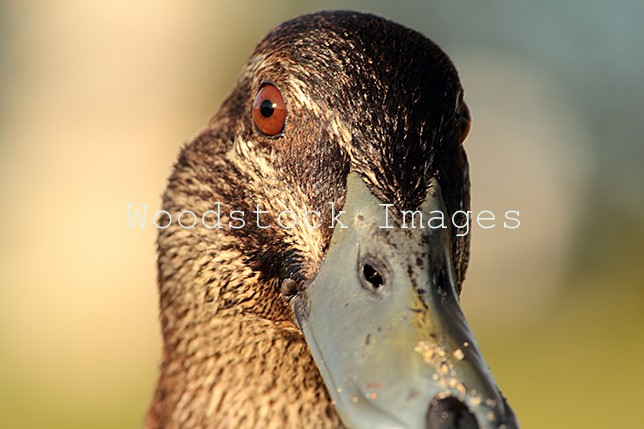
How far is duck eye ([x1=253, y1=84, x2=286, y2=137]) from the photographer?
9.52ft

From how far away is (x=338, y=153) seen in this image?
8.73 ft

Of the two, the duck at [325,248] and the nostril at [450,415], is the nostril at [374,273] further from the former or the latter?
the nostril at [450,415]

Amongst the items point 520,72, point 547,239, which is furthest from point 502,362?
point 520,72

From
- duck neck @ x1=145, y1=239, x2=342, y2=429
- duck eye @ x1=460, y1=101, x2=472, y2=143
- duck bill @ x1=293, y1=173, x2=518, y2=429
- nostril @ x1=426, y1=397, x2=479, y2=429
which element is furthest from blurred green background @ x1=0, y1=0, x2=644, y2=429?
nostril @ x1=426, y1=397, x2=479, y2=429

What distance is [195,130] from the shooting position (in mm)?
14727

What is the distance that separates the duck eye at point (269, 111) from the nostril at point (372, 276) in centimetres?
68

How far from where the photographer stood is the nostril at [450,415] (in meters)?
2.09

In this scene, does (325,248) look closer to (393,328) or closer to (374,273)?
(374,273)

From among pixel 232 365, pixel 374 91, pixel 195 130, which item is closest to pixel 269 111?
pixel 374 91

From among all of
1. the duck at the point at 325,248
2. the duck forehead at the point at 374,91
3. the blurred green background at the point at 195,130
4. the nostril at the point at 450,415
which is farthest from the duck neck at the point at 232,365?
the blurred green background at the point at 195,130

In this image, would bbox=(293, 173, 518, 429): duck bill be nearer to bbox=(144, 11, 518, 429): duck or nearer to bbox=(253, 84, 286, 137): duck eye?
bbox=(144, 11, 518, 429): duck

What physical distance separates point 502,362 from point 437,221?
29.8 feet

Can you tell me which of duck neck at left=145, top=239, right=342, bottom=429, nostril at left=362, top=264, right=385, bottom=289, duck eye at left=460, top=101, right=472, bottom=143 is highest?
duck eye at left=460, top=101, right=472, bottom=143

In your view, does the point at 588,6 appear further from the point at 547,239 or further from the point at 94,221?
the point at 94,221
